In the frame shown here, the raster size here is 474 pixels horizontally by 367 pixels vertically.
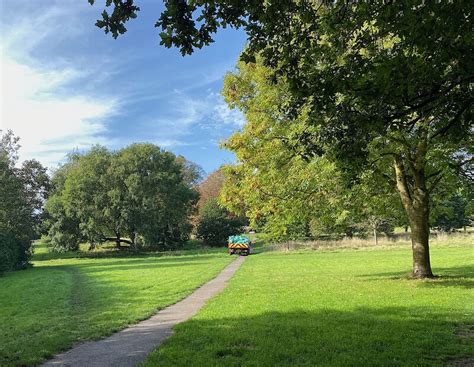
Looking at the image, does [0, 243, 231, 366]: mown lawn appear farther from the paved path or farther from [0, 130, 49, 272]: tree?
[0, 130, 49, 272]: tree

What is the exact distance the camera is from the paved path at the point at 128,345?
23.1 feet

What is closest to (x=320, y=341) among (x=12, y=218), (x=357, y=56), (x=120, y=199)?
(x=357, y=56)

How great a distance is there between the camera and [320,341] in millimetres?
7676

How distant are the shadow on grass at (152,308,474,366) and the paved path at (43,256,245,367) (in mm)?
341

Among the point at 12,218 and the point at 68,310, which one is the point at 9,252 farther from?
the point at 68,310

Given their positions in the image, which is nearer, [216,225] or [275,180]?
[275,180]

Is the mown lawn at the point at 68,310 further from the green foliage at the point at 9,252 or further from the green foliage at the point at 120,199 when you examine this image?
the green foliage at the point at 120,199

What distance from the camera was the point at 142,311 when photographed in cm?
1204

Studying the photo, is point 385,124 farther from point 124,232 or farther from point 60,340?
point 124,232

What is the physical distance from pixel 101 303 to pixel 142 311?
2.98 meters

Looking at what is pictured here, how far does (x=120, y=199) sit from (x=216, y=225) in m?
14.0

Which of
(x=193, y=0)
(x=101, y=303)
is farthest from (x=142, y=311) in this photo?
(x=193, y=0)

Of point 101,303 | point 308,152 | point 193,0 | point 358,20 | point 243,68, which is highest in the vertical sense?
point 243,68

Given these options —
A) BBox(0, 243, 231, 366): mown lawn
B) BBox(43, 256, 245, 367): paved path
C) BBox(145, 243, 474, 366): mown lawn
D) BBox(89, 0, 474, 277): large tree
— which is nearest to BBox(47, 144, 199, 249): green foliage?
BBox(0, 243, 231, 366): mown lawn
